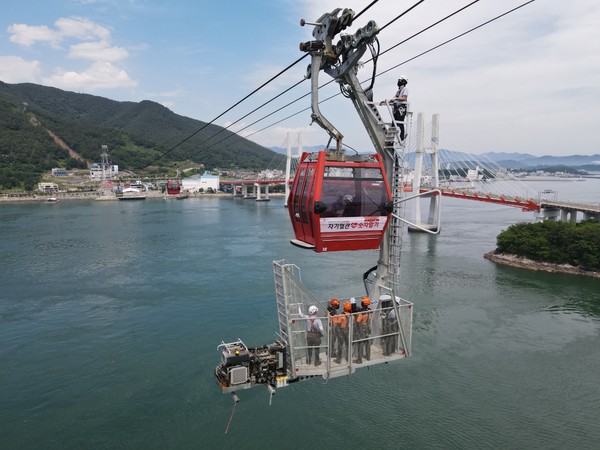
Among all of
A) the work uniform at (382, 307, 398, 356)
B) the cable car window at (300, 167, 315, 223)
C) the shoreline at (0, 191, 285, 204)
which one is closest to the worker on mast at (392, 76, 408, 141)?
the cable car window at (300, 167, 315, 223)

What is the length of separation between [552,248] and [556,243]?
0.53m

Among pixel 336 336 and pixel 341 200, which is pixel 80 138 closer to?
pixel 341 200

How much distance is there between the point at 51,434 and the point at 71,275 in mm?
14364

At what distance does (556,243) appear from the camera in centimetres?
2430

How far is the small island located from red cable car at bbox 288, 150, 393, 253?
21.1m

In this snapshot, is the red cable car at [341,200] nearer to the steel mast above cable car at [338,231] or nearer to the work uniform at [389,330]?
the steel mast above cable car at [338,231]

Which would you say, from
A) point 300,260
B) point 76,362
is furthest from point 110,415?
point 300,260

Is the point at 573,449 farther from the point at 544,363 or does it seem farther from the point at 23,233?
the point at 23,233

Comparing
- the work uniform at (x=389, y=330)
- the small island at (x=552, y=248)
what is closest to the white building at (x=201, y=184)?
the small island at (x=552, y=248)

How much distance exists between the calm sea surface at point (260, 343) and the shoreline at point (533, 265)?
3.26ft

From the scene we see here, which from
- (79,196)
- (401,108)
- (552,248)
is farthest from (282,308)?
(79,196)

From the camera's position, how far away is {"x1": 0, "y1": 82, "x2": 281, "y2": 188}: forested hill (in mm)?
89938

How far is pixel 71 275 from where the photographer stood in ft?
72.8

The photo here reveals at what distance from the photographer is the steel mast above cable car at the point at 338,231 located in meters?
5.55
